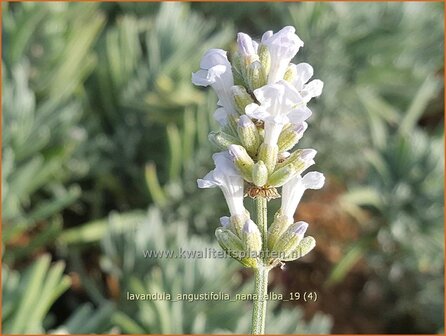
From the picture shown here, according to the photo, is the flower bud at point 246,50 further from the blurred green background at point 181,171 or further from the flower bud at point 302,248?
the blurred green background at point 181,171

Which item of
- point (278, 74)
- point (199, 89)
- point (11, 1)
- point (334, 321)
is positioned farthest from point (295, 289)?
point (278, 74)

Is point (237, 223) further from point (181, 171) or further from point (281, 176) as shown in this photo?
point (181, 171)

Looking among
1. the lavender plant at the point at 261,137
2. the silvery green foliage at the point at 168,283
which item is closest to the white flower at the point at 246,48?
the lavender plant at the point at 261,137

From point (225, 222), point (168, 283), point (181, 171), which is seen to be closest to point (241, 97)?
point (225, 222)

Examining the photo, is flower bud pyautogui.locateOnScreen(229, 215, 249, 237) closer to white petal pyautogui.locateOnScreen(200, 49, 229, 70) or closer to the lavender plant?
the lavender plant

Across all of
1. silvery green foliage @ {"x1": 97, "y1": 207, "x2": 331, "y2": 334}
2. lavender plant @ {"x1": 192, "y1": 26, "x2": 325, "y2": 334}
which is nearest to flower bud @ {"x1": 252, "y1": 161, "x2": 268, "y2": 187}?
lavender plant @ {"x1": 192, "y1": 26, "x2": 325, "y2": 334}

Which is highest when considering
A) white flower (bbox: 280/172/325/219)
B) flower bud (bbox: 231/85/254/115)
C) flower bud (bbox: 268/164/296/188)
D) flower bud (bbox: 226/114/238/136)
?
flower bud (bbox: 231/85/254/115)

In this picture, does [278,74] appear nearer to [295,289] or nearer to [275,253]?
[275,253]
